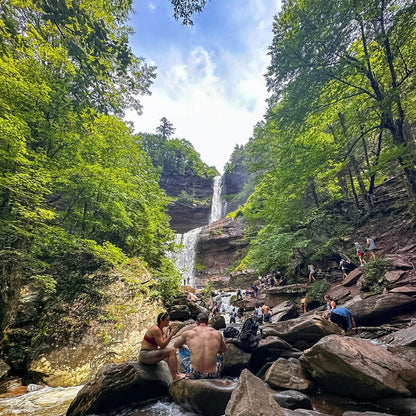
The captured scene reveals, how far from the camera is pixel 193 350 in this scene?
13.5 ft

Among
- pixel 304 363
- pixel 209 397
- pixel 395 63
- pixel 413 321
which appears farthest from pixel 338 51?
pixel 209 397

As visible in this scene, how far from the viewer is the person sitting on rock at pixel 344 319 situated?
23.4 feet

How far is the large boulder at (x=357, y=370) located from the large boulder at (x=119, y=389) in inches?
109

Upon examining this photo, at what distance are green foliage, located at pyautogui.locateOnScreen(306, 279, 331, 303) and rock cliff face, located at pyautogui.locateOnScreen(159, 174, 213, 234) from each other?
32464mm

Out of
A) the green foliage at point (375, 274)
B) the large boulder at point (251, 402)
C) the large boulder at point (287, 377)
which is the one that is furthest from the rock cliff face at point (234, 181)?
the large boulder at point (251, 402)

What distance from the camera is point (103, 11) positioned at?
6.45 m

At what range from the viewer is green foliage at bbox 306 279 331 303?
12166 mm

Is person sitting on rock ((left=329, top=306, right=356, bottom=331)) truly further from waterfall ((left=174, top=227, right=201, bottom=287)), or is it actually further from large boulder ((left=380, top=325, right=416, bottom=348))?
waterfall ((left=174, top=227, right=201, bottom=287))

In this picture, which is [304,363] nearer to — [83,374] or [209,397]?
[209,397]

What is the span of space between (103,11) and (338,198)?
59.0 ft

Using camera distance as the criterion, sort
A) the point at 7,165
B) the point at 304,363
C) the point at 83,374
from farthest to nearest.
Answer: the point at 7,165 < the point at 83,374 < the point at 304,363

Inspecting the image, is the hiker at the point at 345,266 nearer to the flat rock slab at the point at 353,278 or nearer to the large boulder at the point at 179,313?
the flat rock slab at the point at 353,278

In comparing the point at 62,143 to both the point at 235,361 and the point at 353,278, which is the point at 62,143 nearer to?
the point at 235,361

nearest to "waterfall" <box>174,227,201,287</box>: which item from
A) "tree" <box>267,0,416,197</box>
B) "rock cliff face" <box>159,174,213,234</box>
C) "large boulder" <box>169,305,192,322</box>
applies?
"rock cliff face" <box>159,174,213,234</box>
